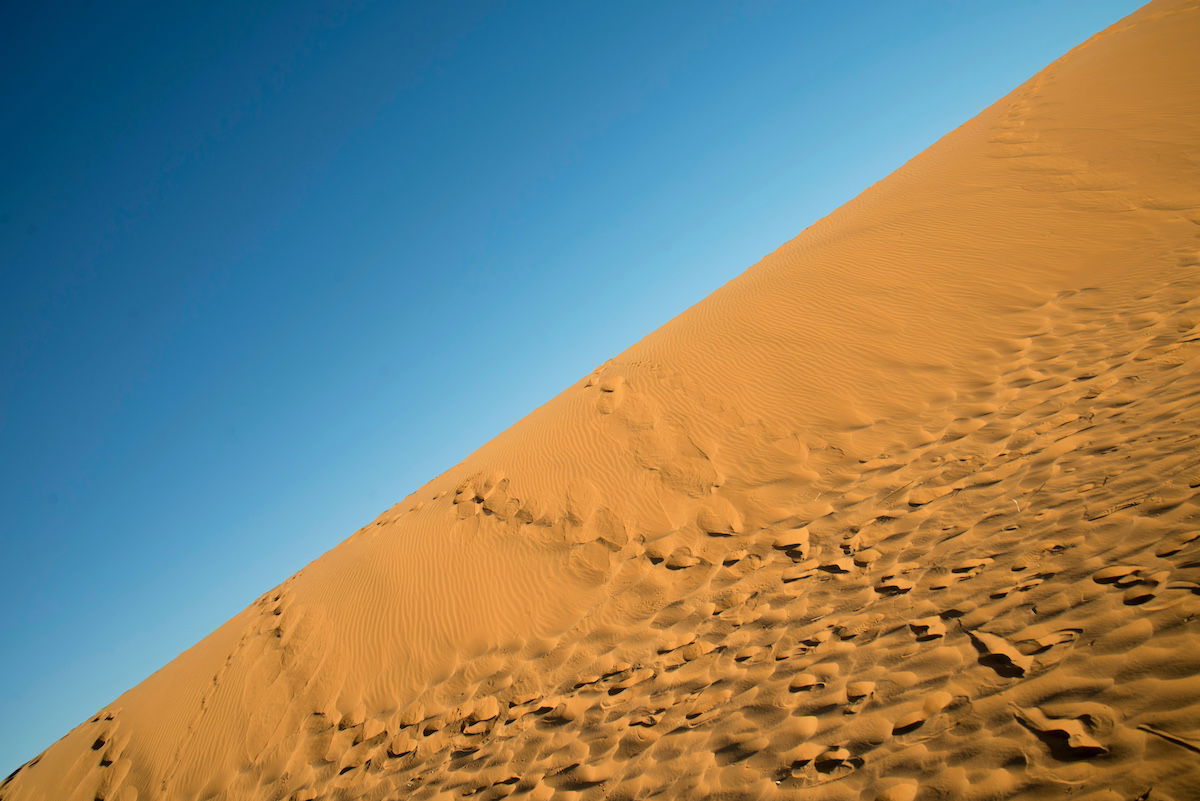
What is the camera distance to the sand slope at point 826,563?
2.89m

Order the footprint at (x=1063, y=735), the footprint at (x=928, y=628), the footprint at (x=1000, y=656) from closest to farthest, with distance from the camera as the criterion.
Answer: the footprint at (x=1063, y=735) → the footprint at (x=1000, y=656) → the footprint at (x=928, y=628)

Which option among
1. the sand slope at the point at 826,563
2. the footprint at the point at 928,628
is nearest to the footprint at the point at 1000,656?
the sand slope at the point at 826,563

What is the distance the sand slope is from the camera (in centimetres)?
289

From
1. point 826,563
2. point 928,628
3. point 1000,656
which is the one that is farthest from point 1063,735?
point 826,563

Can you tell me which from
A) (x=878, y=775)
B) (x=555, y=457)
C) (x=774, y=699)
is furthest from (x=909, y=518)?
(x=555, y=457)

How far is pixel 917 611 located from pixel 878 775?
133cm

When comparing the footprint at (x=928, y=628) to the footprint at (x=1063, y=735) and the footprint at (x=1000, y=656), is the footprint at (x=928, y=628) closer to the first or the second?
the footprint at (x=1000, y=656)

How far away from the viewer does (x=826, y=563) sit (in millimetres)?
4934

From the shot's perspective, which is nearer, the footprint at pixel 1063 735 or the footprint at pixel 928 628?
the footprint at pixel 1063 735

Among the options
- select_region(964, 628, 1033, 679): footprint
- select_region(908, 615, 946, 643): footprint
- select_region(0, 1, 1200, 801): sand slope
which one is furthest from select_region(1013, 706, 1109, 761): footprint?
select_region(908, 615, 946, 643): footprint

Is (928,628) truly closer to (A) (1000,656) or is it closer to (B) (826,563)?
(A) (1000,656)

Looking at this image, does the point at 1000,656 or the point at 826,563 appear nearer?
the point at 1000,656

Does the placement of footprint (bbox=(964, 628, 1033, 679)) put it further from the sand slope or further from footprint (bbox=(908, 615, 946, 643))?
footprint (bbox=(908, 615, 946, 643))

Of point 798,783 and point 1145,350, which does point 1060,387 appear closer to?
point 1145,350
